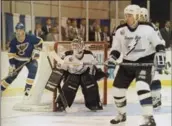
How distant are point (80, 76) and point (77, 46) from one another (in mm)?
203

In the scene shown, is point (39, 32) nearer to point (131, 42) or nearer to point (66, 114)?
point (66, 114)

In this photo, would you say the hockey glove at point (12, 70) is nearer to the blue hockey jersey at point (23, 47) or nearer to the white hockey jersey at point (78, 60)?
the blue hockey jersey at point (23, 47)

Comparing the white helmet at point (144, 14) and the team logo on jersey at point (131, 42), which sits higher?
the white helmet at point (144, 14)

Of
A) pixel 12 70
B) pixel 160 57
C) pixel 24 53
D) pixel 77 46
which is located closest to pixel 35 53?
pixel 24 53

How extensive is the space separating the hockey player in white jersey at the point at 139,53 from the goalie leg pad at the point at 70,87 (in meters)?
0.54

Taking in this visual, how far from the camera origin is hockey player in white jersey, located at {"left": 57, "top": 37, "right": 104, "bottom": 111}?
9.89 feet

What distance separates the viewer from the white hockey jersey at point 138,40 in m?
2.50

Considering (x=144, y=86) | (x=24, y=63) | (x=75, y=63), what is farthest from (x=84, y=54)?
(x=144, y=86)

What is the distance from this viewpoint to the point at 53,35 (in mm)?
3004

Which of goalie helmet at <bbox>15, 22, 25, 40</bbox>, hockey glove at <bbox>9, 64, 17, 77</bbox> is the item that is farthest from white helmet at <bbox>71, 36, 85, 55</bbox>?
hockey glove at <bbox>9, 64, 17, 77</bbox>

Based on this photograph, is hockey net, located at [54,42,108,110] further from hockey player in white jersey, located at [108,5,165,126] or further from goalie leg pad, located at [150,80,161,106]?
hockey player in white jersey, located at [108,5,165,126]

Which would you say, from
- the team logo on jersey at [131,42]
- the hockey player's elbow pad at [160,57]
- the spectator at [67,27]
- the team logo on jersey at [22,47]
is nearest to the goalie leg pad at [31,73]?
the team logo on jersey at [22,47]

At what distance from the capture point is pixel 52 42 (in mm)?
3066

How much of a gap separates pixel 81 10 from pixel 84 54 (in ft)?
1.70
